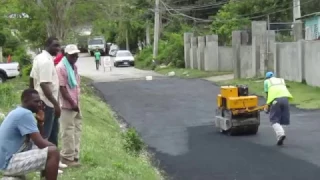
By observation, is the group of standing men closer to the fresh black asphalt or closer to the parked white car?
the fresh black asphalt

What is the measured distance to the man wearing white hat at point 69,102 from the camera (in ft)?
32.3

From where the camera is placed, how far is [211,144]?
14.9 metres

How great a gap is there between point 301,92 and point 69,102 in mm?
17128

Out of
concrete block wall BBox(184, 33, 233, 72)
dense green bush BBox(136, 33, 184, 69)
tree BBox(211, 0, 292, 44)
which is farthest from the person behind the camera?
dense green bush BBox(136, 33, 184, 69)

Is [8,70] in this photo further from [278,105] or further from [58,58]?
[58,58]

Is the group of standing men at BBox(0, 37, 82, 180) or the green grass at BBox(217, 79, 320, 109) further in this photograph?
the green grass at BBox(217, 79, 320, 109)

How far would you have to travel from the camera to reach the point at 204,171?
11.8m

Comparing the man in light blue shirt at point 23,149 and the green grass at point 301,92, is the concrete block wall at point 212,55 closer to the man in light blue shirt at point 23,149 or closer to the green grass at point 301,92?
the green grass at point 301,92

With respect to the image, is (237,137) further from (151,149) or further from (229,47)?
(229,47)

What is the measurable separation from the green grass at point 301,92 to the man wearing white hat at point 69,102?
13.2 m

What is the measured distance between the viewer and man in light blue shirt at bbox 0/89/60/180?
725cm

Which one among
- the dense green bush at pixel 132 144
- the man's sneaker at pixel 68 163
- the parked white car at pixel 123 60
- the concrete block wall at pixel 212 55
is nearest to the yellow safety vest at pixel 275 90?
the dense green bush at pixel 132 144

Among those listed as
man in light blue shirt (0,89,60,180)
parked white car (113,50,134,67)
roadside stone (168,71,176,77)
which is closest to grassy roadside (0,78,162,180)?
man in light blue shirt (0,89,60,180)

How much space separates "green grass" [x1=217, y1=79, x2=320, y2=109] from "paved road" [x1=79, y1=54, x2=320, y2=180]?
1412 millimetres
